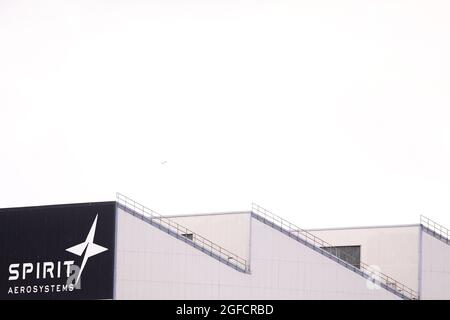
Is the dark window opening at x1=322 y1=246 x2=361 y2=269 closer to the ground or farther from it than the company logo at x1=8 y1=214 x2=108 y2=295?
farther from it

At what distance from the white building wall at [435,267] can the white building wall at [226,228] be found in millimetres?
14874

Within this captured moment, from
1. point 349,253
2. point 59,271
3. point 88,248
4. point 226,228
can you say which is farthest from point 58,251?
point 349,253

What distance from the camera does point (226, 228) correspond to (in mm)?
83062

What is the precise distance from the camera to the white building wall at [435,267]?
8662 centimetres

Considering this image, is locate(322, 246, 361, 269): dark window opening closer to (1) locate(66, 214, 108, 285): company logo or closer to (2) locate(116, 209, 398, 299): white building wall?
(2) locate(116, 209, 398, 299): white building wall

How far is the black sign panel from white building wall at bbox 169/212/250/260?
10.0 m

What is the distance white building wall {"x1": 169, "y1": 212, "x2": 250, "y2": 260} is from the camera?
80.8 m

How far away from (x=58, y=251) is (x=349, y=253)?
2511cm

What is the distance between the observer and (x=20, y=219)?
260 feet

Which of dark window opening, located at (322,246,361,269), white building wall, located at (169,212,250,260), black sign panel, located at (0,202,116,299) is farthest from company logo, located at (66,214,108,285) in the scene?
dark window opening, located at (322,246,361,269)

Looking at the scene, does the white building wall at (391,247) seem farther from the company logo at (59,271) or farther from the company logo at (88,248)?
the company logo at (59,271)

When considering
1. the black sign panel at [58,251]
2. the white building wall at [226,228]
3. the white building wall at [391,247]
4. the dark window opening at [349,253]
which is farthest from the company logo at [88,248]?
the white building wall at [391,247]
